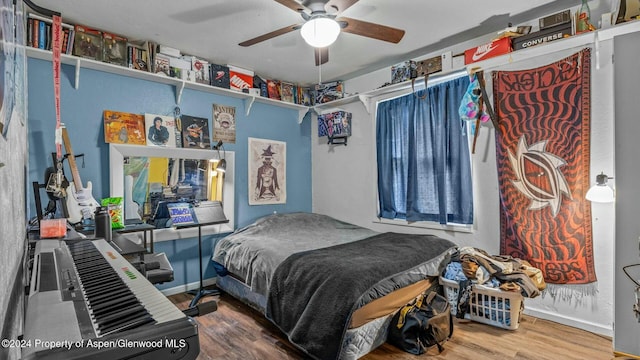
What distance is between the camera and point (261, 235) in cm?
332

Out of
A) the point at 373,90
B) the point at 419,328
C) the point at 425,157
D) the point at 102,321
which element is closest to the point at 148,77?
the point at 373,90

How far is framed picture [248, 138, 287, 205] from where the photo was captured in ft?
13.0

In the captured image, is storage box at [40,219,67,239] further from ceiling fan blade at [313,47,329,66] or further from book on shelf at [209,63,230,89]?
book on shelf at [209,63,230,89]

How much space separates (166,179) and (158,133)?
19.6 inches

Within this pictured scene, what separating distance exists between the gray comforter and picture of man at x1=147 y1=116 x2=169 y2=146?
1196mm

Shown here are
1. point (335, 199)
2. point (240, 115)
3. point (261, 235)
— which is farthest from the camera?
point (335, 199)

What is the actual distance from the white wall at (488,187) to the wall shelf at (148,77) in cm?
91

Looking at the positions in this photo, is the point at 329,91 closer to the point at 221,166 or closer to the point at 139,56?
the point at 221,166

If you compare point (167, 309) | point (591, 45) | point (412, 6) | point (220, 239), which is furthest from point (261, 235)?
point (591, 45)

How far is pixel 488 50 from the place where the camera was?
2.78 metres

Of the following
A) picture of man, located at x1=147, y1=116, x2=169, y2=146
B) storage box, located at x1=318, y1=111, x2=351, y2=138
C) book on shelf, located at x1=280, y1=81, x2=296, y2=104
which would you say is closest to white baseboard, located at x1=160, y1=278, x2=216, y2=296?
picture of man, located at x1=147, y1=116, x2=169, y2=146

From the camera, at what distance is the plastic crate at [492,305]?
2430 mm

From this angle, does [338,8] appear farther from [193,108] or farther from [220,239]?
[220,239]

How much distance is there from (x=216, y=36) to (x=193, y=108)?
863 mm
